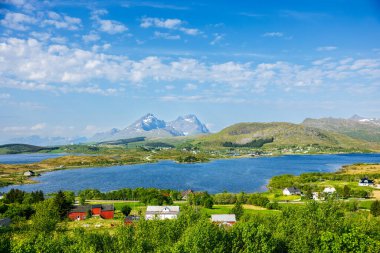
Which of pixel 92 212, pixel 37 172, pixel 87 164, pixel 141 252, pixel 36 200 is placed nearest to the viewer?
pixel 141 252

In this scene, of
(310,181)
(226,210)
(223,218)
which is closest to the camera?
(223,218)

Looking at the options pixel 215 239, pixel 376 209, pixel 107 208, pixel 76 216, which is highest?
pixel 215 239

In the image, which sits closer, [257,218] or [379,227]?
[379,227]

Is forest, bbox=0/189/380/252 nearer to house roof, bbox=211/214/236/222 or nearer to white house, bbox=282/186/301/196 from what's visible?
house roof, bbox=211/214/236/222

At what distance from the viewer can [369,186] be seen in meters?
90.9

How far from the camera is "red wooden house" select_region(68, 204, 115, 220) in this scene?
5943 centimetres

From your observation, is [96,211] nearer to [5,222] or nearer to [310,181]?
[5,222]

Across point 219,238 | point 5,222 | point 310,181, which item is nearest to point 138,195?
point 5,222

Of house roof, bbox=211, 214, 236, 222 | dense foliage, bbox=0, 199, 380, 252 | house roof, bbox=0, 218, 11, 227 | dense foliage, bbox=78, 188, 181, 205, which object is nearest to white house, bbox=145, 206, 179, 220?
house roof, bbox=211, 214, 236, 222

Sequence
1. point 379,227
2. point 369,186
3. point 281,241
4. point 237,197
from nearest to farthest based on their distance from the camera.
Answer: point 281,241, point 379,227, point 237,197, point 369,186

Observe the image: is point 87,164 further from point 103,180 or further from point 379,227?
point 379,227

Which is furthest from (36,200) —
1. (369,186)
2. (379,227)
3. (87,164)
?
(87,164)

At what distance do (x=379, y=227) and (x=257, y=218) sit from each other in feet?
45.0

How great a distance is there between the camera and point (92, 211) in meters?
60.8
